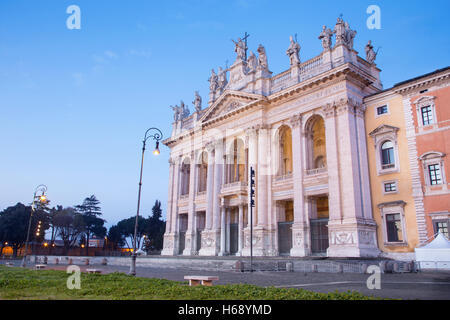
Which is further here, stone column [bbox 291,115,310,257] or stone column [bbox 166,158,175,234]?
stone column [bbox 166,158,175,234]

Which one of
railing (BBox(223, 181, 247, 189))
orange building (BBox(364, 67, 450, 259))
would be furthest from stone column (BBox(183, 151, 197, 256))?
orange building (BBox(364, 67, 450, 259))

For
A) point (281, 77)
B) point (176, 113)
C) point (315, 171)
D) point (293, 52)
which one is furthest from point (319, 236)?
point (176, 113)

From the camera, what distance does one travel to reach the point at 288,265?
23.4m

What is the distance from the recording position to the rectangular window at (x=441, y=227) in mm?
25419

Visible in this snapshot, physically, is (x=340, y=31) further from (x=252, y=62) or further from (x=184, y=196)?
(x=184, y=196)

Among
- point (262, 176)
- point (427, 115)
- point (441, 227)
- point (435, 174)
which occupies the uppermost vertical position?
point (427, 115)

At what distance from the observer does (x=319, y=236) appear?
31.0 m

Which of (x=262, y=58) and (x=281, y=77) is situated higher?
(x=262, y=58)

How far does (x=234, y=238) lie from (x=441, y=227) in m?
19.6

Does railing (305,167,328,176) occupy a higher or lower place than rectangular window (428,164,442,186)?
higher

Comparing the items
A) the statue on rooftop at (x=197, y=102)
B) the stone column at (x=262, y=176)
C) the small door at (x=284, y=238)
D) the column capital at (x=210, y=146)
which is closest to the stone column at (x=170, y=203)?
the statue on rooftop at (x=197, y=102)

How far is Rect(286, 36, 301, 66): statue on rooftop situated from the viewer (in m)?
35.7

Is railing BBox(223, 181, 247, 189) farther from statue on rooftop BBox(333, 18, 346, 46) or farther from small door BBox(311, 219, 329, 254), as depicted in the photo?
statue on rooftop BBox(333, 18, 346, 46)

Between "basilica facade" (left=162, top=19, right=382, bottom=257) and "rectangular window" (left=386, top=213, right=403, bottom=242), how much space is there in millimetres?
1009
